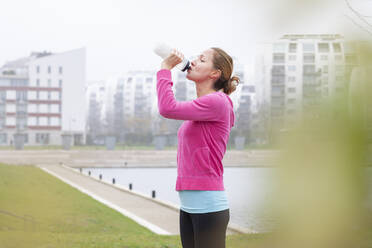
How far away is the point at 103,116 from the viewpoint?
198ft

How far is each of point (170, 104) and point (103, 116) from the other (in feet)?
198

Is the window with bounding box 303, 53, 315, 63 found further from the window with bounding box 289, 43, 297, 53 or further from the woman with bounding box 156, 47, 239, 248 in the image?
the woman with bounding box 156, 47, 239, 248

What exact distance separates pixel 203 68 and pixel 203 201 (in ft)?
0.92

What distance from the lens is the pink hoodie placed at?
0.96 m

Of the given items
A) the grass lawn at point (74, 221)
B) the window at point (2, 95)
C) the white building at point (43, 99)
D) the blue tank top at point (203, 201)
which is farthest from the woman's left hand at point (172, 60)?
the window at point (2, 95)

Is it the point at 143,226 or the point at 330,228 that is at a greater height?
the point at 330,228

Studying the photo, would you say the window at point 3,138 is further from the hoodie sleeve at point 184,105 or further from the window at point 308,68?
Answer: the window at point 308,68

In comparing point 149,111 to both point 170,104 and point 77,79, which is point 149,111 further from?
point 170,104

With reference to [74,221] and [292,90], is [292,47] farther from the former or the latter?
[74,221]

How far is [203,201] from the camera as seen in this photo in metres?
1.00

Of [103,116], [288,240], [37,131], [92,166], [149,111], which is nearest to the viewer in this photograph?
[288,240]

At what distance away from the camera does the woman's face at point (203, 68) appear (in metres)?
1.03

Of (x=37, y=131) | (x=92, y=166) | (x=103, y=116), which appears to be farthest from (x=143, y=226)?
(x=103, y=116)

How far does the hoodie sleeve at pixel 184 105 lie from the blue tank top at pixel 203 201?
0.15 meters
